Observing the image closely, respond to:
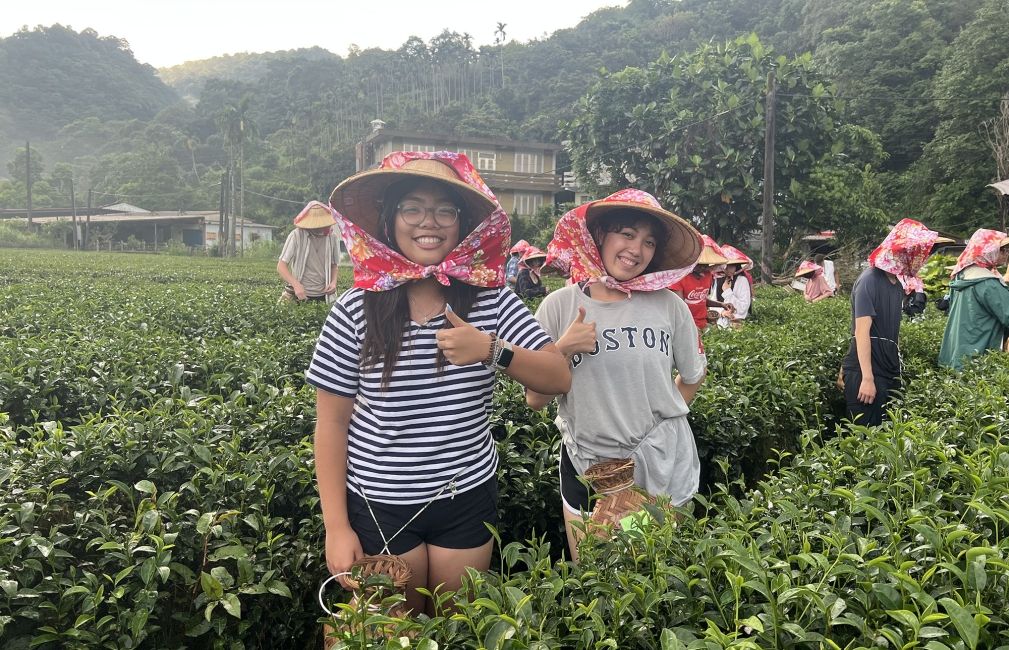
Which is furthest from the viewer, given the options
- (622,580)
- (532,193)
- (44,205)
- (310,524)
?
(44,205)

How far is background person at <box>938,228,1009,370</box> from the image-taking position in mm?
4535

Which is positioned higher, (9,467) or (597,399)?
(597,399)

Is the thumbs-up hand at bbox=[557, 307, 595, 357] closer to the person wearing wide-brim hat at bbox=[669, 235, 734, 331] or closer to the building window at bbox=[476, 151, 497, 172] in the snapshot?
the person wearing wide-brim hat at bbox=[669, 235, 734, 331]

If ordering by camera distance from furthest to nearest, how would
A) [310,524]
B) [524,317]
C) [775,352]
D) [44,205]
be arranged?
[44,205]
[775,352]
[310,524]
[524,317]

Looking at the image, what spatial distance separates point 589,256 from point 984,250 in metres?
3.57

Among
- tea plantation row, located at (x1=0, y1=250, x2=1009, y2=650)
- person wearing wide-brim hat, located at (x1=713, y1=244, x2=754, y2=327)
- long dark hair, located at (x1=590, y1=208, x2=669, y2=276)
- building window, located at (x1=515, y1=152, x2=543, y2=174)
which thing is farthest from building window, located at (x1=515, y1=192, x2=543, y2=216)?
long dark hair, located at (x1=590, y1=208, x2=669, y2=276)

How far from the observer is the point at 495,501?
2133 mm

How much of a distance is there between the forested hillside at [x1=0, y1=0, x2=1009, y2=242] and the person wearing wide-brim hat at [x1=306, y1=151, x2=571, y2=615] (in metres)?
16.1

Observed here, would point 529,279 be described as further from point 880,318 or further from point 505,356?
point 505,356

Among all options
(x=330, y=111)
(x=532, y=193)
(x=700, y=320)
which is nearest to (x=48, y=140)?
(x=330, y=111)

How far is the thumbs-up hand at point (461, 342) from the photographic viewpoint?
180 cm

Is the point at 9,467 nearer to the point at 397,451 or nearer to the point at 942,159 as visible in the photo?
the point at 397,451

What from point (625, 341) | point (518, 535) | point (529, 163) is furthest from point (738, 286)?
point (529, 163)

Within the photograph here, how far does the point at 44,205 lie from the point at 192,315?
203 ft
